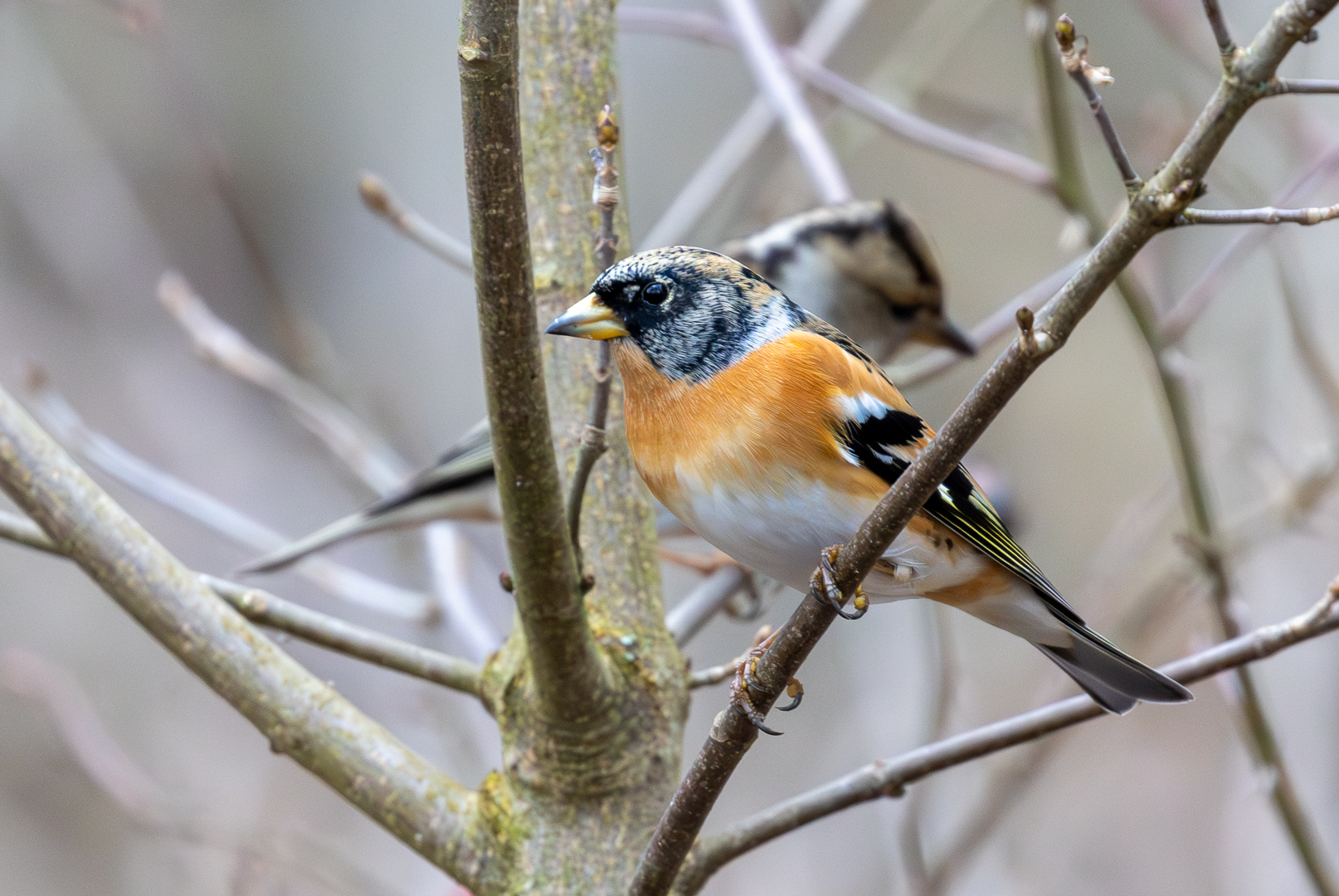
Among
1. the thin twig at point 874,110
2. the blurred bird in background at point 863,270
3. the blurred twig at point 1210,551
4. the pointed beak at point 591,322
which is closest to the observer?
the pointed beak at point 591,322

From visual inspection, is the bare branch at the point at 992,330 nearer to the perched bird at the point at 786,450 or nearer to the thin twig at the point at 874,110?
the thin twig at the point at 874,110

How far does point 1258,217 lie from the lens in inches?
41.3

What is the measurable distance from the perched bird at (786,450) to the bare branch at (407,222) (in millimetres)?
489

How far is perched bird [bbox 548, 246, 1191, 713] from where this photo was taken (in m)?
1.71

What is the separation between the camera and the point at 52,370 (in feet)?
17.5

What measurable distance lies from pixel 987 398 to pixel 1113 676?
0.95 meters

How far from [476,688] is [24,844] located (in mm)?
3966

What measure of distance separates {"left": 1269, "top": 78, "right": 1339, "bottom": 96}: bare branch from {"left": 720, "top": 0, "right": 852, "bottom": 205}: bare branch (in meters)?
1.99

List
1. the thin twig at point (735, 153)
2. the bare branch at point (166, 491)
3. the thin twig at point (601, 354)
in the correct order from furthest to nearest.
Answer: the thin twig at point (735, 153)
the bare branch at point (166, 491)
the thin twig at point (601, 354)

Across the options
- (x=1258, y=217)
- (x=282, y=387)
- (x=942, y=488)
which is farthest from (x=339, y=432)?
(x=1258, y=217)

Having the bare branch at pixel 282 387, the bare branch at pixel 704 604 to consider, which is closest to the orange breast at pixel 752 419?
the bare branch at pixel 704 604

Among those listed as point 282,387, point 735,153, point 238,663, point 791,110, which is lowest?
point 238,663

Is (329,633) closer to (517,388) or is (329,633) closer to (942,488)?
(517,388)

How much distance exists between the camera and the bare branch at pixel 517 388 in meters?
1.20
